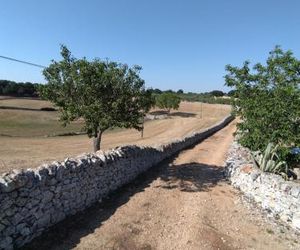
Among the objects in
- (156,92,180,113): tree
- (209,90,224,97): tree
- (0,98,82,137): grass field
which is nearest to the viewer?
(0,98,82,137): grass field

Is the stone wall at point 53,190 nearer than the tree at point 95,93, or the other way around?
the stone wall at point 53,190

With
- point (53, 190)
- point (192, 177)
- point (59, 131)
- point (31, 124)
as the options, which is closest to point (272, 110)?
point (192, 177)

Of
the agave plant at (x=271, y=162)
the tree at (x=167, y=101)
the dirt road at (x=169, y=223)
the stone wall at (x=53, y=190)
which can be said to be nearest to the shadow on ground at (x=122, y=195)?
the dirt road at (x=169, y=223)

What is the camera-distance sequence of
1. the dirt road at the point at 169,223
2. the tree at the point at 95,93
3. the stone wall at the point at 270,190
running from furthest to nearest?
the tree at the point at 95,93 < the stone wall at the point at 270,190 < the dirt road at the point at 169,223

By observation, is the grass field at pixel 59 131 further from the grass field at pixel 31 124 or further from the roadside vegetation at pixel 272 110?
the roadside vegetation at pixel 272 110

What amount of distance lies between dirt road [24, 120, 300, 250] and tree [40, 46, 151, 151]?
9.70ft

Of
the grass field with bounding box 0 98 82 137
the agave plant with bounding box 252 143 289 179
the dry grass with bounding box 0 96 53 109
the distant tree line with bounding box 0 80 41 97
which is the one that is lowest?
the grass field with bounding box 0 98 82 137

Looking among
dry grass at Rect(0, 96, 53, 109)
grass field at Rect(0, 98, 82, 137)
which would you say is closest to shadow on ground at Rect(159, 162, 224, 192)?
grass field at Rect(0, 98, 82, 137)

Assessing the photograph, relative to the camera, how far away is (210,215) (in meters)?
11.3

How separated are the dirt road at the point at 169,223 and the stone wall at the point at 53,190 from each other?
0.35 m

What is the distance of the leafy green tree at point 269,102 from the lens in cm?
1588

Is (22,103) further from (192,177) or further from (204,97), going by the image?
(204,97)

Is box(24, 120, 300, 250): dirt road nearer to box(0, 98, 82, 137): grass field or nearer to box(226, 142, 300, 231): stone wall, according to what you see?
box(226, 142, 300, 231): stone wall

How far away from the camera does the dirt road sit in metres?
8.88
